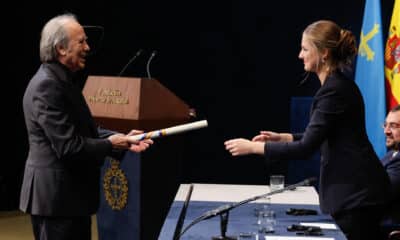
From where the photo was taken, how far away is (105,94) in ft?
13.2

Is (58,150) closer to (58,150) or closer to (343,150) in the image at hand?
(58,150)

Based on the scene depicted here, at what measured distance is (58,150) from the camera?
2.82 metres

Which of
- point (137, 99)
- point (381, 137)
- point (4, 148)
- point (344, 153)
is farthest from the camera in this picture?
point (4, 148)

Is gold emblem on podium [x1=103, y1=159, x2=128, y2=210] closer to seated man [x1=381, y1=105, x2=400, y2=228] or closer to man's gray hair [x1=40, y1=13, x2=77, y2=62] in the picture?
man's gray hair [x1=40, y1=13, x2=77, y2=62]

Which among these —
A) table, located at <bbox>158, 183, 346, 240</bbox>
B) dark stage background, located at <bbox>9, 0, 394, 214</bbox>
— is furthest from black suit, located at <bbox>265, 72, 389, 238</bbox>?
dark stage background, located at <bbox>9, 0, 394, 214</bbox>

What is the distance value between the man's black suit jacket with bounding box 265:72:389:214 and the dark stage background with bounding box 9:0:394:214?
368cm

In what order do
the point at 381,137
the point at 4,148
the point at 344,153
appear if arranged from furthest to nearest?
the point at 4,148
the point at 381,137
the point at 344,153

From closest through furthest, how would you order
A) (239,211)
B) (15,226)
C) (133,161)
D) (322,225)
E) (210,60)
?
(322,225)
(239,211)
(133,161)
(15,226)
(210,60)

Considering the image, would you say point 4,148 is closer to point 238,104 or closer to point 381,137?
point 238,104

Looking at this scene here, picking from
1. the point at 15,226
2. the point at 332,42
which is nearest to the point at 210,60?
the point at 15,226

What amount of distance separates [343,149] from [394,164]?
3.59ft

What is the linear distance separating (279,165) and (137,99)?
10.6 ft

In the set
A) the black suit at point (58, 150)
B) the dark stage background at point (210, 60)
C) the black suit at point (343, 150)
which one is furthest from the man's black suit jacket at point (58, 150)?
the dark stage background at point (210, 60)

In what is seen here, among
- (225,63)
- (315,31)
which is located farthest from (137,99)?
(225,63)
